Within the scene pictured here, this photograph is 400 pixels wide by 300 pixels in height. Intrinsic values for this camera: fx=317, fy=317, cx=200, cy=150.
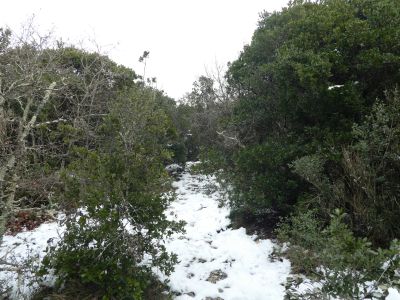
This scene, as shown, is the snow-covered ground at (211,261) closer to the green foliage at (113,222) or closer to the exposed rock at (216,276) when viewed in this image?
the exposed rock at (216,276)

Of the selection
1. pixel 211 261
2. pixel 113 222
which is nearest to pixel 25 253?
pixel 113 222

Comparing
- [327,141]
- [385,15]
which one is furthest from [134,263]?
A: [385,15]

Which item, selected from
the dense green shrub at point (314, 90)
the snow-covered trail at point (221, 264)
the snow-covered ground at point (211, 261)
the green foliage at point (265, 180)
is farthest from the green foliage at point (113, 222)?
the dense green shrub at point (314, 90)

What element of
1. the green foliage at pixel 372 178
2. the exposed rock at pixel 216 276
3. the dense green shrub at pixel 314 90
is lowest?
the exposed rock at pixel 216 276

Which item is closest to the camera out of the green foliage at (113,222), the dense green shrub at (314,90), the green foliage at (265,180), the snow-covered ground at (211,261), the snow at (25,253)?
the green foliage at (113,222)

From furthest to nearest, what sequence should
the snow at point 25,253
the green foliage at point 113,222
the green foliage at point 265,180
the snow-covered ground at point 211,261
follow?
1. the green foliage at point 265,180
2. the snow-covered ground at point 211,261
3. the snow at point 25,253
4. the green foliage at point 113,222

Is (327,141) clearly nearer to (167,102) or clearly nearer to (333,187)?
(333,187)

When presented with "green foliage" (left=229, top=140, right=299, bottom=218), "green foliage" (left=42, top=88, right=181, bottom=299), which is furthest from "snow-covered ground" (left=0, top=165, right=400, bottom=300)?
"green foliage" (left=229, top=140, right=299, bottom=218)

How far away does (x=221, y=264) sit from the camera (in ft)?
19.1

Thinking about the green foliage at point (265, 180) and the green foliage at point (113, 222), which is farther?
the green foliage at point (265, 180)

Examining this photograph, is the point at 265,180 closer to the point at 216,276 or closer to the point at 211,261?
the point at 211,261

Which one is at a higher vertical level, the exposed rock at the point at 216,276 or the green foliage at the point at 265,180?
the green foliage at the point at 265,180

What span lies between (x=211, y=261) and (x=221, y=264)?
0.79ft

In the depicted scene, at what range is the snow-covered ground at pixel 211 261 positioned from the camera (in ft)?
16.2
